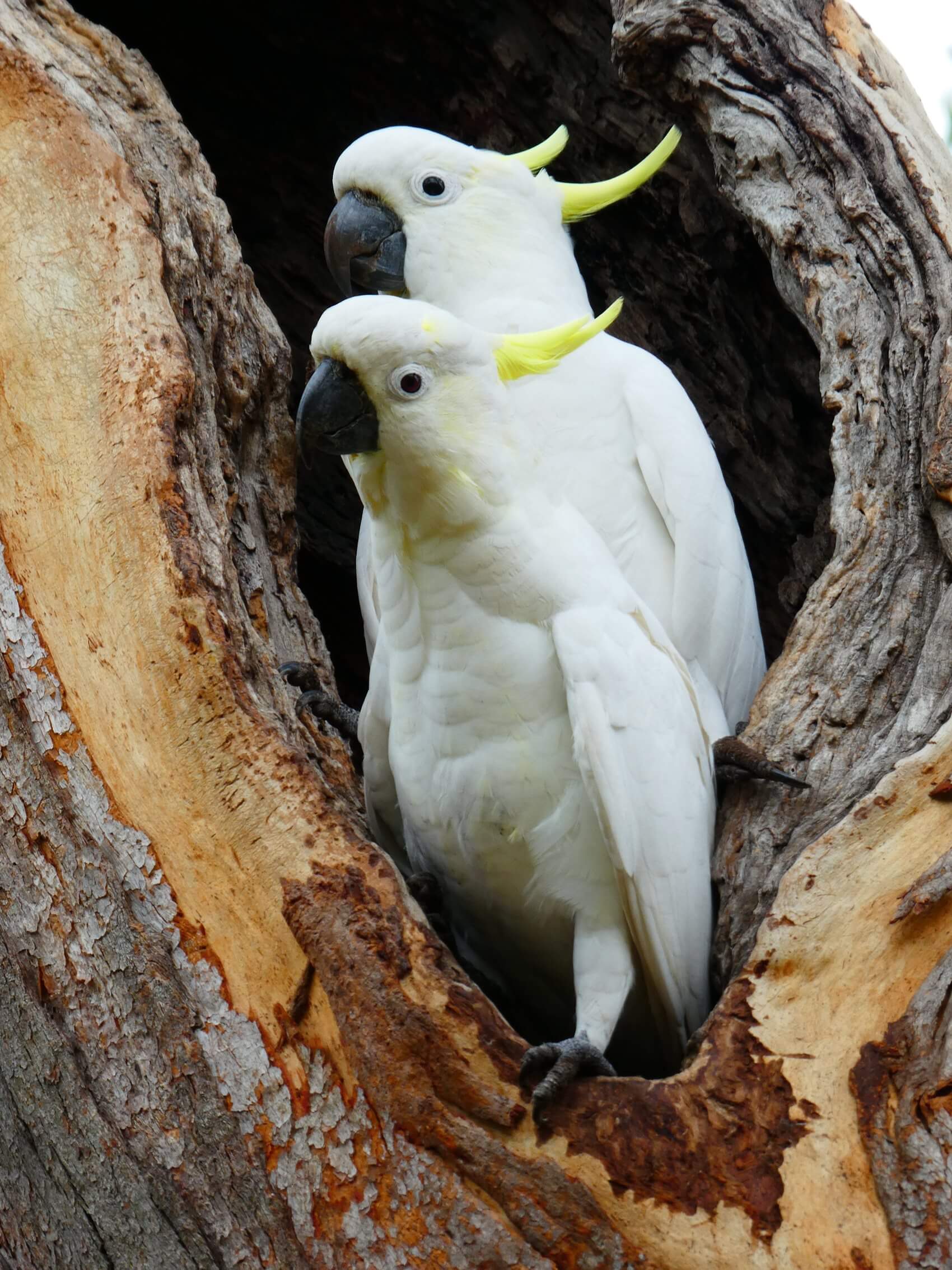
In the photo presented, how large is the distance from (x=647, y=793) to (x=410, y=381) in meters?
0.88

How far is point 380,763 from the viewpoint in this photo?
2654 mm

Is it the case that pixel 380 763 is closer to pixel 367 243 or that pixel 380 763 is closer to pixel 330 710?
pixel 330 710

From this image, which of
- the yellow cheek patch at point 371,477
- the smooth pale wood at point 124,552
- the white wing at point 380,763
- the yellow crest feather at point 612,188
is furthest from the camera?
the yellow crest feather at point 612,188

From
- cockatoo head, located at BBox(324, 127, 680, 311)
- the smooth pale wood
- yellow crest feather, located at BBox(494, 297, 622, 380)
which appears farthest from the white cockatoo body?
the smooth pale wood

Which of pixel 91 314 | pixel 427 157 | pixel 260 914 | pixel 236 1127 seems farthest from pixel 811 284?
pixel 236 1127

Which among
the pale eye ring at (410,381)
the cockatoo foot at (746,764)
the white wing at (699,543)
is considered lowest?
the cockatoo foot at (746,764)

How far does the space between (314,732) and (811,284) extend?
147 centimetres

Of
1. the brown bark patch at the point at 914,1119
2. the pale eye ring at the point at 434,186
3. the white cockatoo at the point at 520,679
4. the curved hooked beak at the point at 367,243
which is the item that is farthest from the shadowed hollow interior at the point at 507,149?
the brown bark patch at the point at 914,1119

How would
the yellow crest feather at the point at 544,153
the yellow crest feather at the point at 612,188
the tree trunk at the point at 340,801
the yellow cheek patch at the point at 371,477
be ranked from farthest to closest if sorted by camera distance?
A: 1. the yellow crest feather at the point at 544,153
2. the yellow crest feather at the point at 612,188
3. the yellow cheek patch at the point at 371,477
4. the tree trunk at the point at 340,801

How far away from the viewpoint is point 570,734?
2.31 meters

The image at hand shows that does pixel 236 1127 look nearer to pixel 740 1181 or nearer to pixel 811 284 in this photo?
pixel 740 1181

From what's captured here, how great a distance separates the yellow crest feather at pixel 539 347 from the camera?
2.44 meters

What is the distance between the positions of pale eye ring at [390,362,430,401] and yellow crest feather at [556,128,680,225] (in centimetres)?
116

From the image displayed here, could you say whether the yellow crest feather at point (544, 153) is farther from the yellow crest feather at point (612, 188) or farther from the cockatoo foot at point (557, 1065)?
the cockatoo foot at point (557, 1065)
